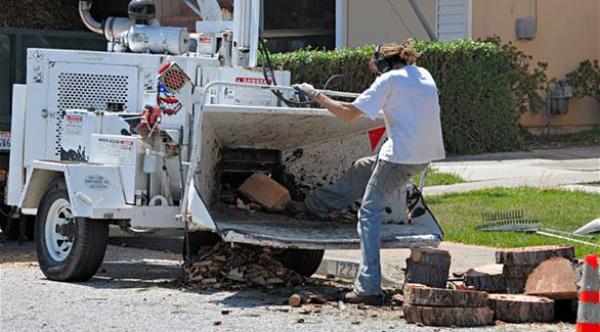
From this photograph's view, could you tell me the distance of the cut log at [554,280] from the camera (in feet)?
28.6

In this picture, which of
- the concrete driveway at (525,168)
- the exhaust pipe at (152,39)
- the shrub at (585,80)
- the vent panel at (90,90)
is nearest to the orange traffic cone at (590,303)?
the exhaust pipe at (152,39)

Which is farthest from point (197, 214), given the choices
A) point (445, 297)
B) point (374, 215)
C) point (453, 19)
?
point (453, 19)

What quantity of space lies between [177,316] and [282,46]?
15947 mm

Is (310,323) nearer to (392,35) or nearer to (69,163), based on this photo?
(69,163)

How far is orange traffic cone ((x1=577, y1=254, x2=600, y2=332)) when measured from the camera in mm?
6816

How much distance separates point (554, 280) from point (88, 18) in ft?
20.8

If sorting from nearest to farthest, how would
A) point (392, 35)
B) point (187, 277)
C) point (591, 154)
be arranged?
point (187, 277) < point (591, 154) < point (392, 35)

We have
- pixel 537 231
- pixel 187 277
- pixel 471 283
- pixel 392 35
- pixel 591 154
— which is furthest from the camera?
pixel 392 35

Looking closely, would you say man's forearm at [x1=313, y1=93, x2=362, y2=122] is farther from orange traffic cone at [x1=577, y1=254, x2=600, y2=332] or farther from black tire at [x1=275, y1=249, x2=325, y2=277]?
orange traffic cone at [x1=577, y1=254, x2=600, y2=332]

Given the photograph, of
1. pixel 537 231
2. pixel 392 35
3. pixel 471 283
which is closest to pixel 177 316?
pixel 471 283

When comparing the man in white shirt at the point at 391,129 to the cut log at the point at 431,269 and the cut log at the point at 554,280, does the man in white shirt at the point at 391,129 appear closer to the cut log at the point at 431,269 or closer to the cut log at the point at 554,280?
the cut log at the point at 431,269

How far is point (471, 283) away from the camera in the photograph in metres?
9.39

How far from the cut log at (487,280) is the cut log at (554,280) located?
27cm

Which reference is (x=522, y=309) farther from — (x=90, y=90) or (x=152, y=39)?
(x=90, y=90)
